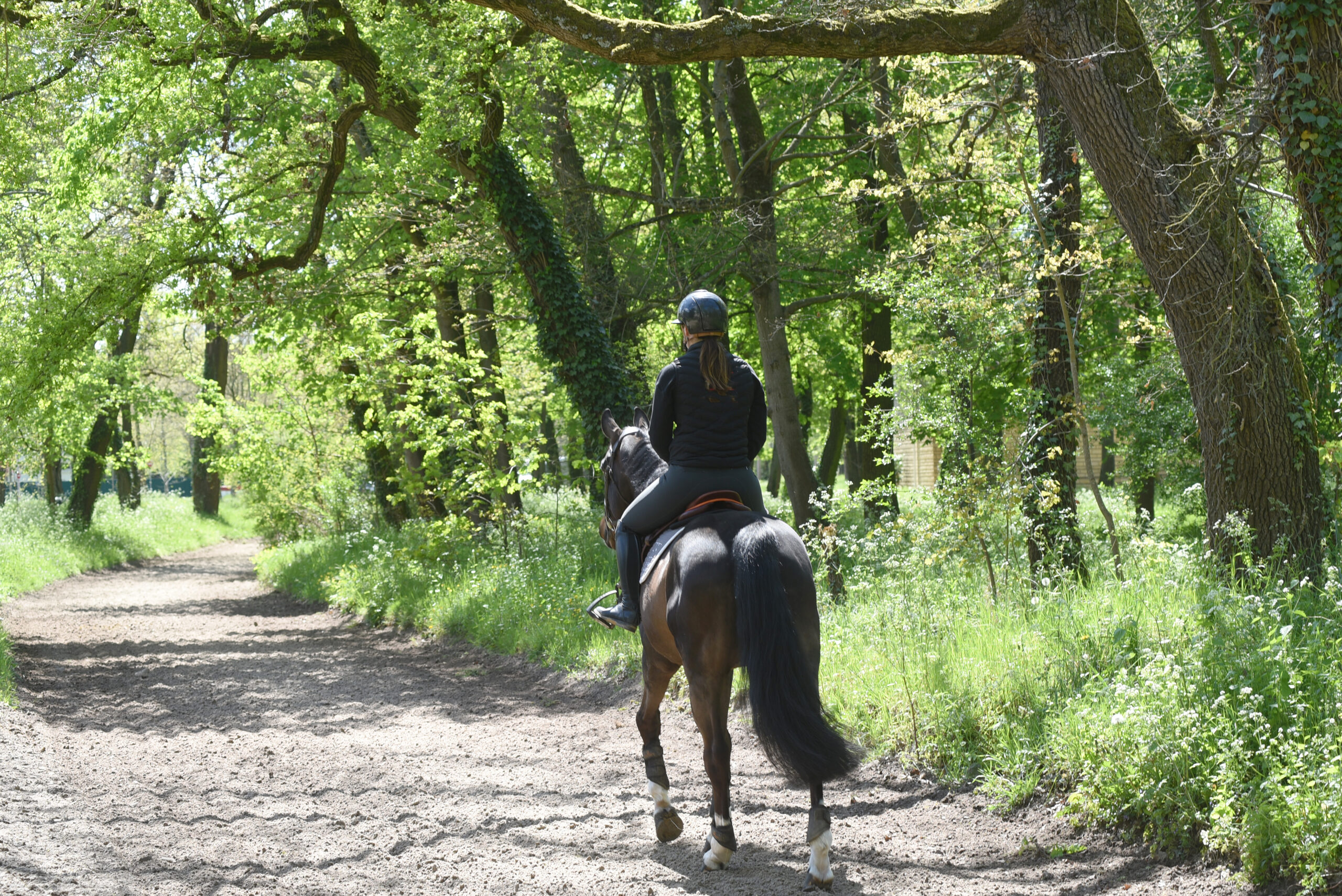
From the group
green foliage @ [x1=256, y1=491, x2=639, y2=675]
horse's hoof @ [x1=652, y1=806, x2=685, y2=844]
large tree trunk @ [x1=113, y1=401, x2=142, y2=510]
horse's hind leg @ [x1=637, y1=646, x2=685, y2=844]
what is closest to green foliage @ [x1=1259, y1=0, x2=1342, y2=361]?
horse's hind leg @ [x1=637, y1=646, x2=685, y2=844]

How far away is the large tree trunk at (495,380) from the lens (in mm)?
14203

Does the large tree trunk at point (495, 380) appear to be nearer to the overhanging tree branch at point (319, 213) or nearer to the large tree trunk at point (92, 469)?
the overhanging tree branch at point (319, 213)

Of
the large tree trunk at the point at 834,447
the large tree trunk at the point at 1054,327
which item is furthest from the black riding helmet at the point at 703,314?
the large tree trunk at the point at 834,447

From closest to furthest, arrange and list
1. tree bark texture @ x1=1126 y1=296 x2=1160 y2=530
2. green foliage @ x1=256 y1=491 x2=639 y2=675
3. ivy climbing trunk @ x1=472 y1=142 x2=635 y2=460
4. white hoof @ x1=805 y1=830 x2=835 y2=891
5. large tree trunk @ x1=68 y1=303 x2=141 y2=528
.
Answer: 1. white hoof @ x1=805 y1=830 x2=835 y2=891
2. green foliage @ x1=256 y1=491 x2=639 y2=675
3. tree bark texture @ x1=1126 y1=296 x2=1160 y2=530
4. ivy climbing trunk @ x1=472 y1=142 x2=635 y2=460
5. large tree trunk @ x1=68 y1=303 x2=141 y2=528

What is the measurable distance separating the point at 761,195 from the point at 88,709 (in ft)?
35.1

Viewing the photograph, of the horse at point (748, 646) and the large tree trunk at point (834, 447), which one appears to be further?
the large tree trunk at point (834, 447)

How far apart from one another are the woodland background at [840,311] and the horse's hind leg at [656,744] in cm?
173

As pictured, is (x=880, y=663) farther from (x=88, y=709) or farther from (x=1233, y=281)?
(x=88, y=709)

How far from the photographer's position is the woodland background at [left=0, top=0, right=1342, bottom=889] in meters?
5.81

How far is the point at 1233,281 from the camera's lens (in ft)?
22.0

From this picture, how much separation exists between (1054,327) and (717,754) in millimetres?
6628

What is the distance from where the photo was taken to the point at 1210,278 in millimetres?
6727

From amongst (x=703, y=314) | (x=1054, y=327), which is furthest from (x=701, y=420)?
(x=1054, y=327)

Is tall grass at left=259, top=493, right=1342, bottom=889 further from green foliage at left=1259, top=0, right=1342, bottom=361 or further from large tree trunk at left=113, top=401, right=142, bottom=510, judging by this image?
large tree trunk at left=113, top=401, right=142, bottom=510
